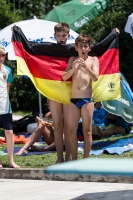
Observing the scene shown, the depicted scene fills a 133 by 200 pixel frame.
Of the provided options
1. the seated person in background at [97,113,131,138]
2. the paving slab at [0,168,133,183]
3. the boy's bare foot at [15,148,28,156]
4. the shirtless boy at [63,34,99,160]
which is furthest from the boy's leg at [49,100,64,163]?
the seated person in background at [97,113,131,138]

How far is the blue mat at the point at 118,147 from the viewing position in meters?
9.80

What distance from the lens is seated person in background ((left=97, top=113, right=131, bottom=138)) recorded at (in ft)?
39.3

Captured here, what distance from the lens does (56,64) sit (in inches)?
362

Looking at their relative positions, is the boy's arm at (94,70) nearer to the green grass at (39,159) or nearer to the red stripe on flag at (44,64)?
the red stripe on flag at (44,64)

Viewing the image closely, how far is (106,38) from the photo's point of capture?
9.35m

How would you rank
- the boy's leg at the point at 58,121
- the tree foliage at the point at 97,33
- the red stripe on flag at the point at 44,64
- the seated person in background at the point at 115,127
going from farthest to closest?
the tree foliage at the point at 97,33
the seated person in background at the point at 115,127
the red stripe on flag at the point at 44,64
the boy's leg at the point at 58,121

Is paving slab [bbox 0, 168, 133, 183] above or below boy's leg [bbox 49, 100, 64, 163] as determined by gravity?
below

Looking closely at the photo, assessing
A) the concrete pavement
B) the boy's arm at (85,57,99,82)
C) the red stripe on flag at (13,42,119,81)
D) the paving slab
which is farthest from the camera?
the red stripe on flag at (13,42,119,81)

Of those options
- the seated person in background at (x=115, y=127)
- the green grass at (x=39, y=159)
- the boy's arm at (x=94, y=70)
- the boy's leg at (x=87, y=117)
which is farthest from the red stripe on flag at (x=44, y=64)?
the seated person in background at (x=115, y=127)

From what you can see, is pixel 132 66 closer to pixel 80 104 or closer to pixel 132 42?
pixel 132 42

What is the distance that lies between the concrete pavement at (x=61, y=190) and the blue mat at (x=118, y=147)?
2.01 metres

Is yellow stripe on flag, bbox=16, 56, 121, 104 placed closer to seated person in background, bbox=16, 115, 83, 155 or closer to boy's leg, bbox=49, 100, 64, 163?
boy's leg, bbox=49, 100, 64, 163

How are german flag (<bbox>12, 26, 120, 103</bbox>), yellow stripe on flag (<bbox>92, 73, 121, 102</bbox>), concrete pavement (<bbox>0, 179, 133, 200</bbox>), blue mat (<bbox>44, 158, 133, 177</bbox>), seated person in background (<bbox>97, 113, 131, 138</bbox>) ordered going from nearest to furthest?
blue mat (<bbox>44, 158, 133, 177</bbox>)
concrete pavement (<bbox>0, 179, 133, 200</bbox>)
german flag (<bbox>12, 26, 120, 103</bbox>)
yellow stripe on flag (<bbox>92, 73, 121, 102</bbox>)
seated person in background (<bbox>97, 113, 131, 138</bbox>)

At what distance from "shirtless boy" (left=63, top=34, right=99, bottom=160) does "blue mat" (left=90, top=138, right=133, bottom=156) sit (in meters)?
1.34
